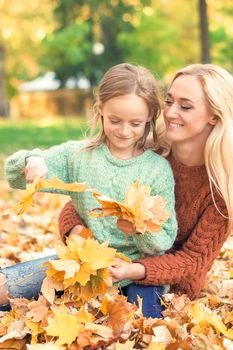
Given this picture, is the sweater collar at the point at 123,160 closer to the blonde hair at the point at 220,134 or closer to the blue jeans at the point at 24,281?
the blonde hair at the point at 220,134

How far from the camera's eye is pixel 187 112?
10.0 feet

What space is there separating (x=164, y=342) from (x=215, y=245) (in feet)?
2.44

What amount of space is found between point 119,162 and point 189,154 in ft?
1.21

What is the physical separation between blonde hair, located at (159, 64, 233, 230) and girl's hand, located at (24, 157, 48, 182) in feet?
2.47

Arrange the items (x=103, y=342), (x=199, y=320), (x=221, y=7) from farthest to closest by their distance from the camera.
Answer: (x=221, y=7) < (x=199, y=320) < (x=103, y=342)

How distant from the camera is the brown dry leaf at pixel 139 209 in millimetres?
2502

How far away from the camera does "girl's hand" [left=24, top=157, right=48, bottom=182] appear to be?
2.87 m

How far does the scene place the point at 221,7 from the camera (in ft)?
79.3

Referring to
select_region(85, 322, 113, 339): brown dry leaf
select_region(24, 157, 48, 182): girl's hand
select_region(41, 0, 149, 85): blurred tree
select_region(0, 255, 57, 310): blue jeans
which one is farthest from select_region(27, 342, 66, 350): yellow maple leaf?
select_region(41, 0, 149, 85): blurred tree

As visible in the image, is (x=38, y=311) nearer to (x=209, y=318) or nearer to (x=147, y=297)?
(x=147, y=297)

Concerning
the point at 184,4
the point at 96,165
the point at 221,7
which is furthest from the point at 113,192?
the point at 184,4

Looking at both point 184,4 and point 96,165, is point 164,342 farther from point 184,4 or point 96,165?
point 184,4

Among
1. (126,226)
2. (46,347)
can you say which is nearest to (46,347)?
(46,347)

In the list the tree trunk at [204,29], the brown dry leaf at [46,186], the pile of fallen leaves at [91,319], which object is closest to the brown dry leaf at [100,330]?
the pile of fallen leaves at [91,319]
